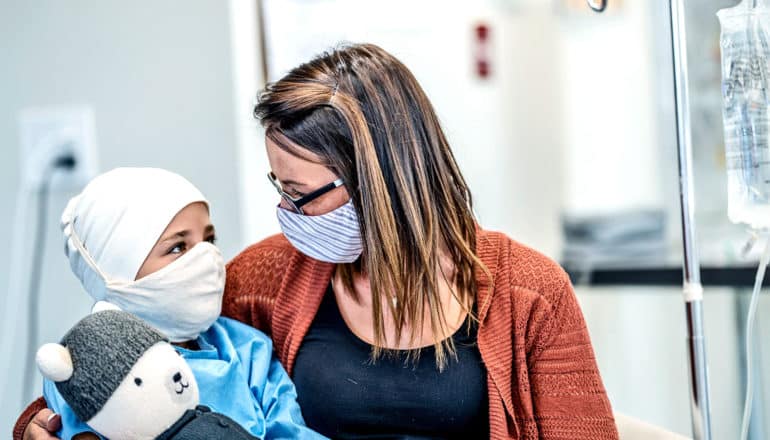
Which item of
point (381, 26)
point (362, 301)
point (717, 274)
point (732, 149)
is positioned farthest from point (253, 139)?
point (717, 274)

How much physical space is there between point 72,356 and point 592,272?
6.59 feet

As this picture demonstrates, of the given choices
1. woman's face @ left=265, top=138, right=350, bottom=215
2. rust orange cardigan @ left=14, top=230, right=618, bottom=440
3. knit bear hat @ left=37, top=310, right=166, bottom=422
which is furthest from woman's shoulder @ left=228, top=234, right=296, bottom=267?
knit bear hat @ left=37, top=310, right=166, bottom=422

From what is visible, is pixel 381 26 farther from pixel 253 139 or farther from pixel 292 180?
pixel 292 180

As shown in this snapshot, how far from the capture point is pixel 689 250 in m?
1.06

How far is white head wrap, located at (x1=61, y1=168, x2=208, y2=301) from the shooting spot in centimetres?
129

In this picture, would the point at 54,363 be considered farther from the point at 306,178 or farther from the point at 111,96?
the point at 111,96

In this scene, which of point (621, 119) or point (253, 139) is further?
point (621, 119)

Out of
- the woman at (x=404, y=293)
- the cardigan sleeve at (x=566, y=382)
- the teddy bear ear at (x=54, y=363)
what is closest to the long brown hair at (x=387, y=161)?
the woman at (x=404, y=293)

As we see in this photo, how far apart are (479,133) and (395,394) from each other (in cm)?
183

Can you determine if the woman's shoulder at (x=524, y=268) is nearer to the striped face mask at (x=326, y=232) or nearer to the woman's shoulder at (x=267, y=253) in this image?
the striped face mask at (x=326, y=232)

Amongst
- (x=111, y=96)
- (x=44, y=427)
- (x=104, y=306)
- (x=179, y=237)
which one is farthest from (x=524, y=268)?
(x=111, y=96)

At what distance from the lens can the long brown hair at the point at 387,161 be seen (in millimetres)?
1329

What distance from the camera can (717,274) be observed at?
7.77ft

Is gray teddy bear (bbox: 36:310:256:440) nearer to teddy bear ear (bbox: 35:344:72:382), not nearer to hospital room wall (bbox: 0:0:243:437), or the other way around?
teddy bear ear (bbox: 35:344:72:382)
